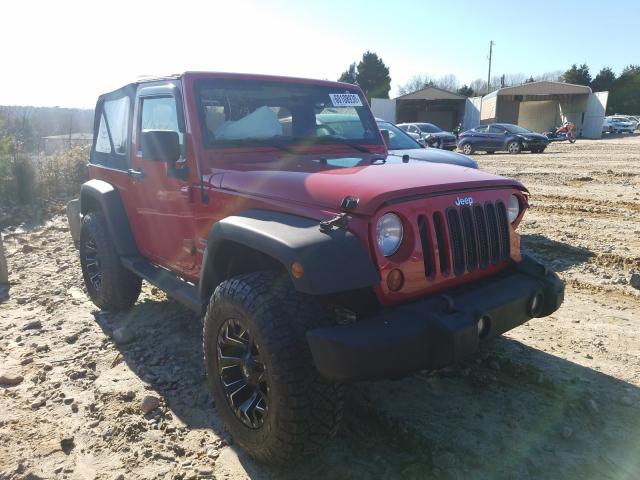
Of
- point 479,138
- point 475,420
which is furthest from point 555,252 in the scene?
point 479,138

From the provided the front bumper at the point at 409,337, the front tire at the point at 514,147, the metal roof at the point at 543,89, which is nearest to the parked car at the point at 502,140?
the front tire at the point at 514,147

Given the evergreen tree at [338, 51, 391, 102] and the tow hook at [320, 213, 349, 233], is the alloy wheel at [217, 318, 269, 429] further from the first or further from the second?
the evergreen tree at [338, 51, 391, 102]

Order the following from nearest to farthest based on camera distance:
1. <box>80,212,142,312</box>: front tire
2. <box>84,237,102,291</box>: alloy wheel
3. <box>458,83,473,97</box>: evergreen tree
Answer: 1. <box>80,212,142,312</box>: front tire
2. <box>84,237,102,291</box>: alloy wheel
3. <box>458,83,473,97</box>: evergreen tree

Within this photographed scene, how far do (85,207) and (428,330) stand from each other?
413 centimetres

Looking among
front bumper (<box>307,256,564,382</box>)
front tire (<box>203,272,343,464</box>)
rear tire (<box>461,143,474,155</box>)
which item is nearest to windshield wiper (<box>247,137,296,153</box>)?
front tire (<box>203,272,343,464</box>)

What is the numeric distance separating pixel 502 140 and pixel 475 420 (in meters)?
20.9

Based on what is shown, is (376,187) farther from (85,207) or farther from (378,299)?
(85,207)

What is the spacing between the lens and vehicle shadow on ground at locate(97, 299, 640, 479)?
2594 mm

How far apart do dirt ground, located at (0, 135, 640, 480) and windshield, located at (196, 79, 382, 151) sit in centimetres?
174

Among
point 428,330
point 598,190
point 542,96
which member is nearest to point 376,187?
point 428,330

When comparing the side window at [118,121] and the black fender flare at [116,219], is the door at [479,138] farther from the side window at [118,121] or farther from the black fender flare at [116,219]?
the black fender flare at [116,219]

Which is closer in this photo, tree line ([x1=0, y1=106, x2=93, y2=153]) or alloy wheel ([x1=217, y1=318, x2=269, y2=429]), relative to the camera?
alloy wheel ([x1=217, y1=318, x2=269, y2=429])

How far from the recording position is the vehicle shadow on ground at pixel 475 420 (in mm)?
2594

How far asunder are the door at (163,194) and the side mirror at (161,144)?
137mm
